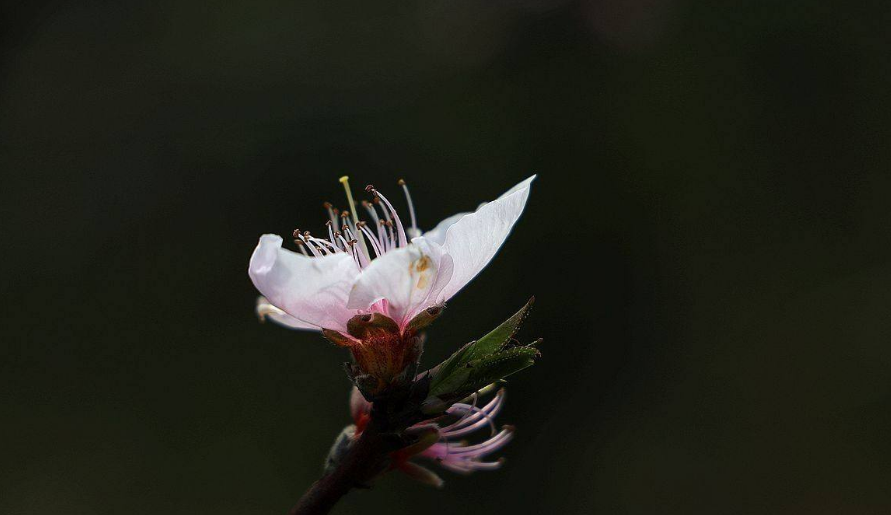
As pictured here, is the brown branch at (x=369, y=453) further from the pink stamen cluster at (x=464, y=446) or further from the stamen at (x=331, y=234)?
the stamen at (x=331, y=234)

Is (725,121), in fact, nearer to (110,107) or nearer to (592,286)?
(592,286)

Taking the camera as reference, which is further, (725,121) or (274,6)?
(274,6)

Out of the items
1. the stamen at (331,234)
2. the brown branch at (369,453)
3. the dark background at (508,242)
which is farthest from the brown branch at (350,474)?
the dark background at (508,242)

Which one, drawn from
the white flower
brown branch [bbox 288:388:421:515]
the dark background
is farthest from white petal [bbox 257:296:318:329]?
the dark background

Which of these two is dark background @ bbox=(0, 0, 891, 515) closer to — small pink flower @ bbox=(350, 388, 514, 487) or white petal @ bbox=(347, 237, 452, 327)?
small pink flower @ bbox=(350, 388, 514, 487)

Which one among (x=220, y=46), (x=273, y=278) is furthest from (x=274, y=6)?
(x=273, y=278)

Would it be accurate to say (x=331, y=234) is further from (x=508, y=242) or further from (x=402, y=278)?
(x=508, y=242)
